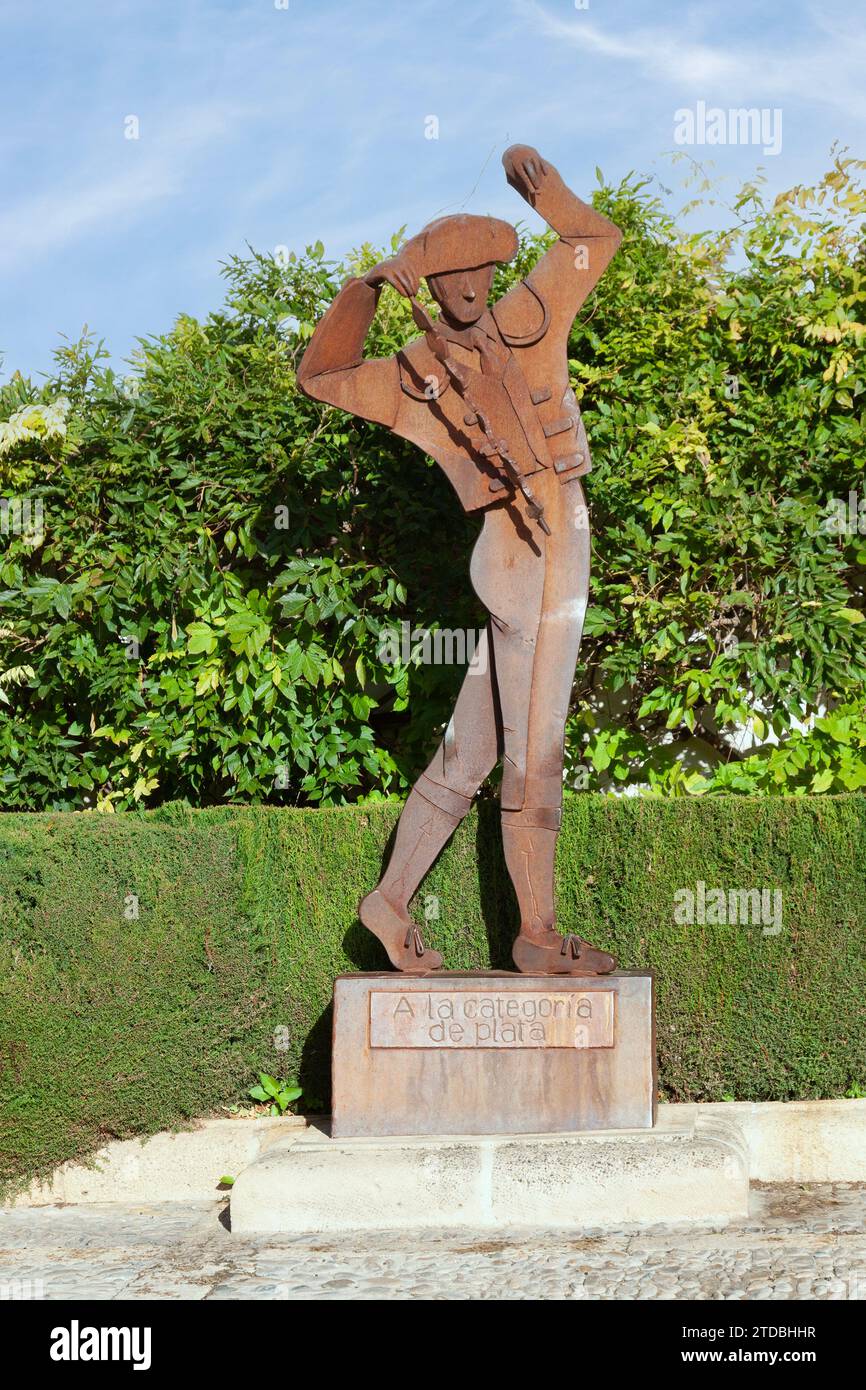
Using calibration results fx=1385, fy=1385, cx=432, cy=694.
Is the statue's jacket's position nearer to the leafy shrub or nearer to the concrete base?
the leafy shrub

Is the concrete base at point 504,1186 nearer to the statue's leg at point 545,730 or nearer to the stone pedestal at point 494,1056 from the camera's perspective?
the stone pedestal at point 494,1056

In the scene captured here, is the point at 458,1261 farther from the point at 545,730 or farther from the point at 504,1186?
the point at 545,730

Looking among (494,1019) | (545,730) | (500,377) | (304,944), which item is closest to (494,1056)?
(494,1019)

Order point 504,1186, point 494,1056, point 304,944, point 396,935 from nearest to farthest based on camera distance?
point 504,1186 → point 494,1056 → point 396,935 → point 304,944

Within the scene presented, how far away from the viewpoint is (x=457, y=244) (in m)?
4.87

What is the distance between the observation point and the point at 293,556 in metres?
6.26

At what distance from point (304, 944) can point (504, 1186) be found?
4.60ft

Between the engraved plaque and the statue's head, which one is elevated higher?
the statue's head

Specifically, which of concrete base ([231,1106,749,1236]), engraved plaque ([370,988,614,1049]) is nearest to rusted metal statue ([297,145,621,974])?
engraved plaque ([370,988,614,1049])

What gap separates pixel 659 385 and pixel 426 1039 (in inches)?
122

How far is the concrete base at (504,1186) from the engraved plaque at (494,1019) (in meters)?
0.36

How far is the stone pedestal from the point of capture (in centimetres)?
473

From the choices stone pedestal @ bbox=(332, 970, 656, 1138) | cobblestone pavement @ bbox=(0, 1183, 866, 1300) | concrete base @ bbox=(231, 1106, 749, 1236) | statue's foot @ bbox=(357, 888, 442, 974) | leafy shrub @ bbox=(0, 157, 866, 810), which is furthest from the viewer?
leafy shrub @ bbox=(0, 157, 866, 810)
